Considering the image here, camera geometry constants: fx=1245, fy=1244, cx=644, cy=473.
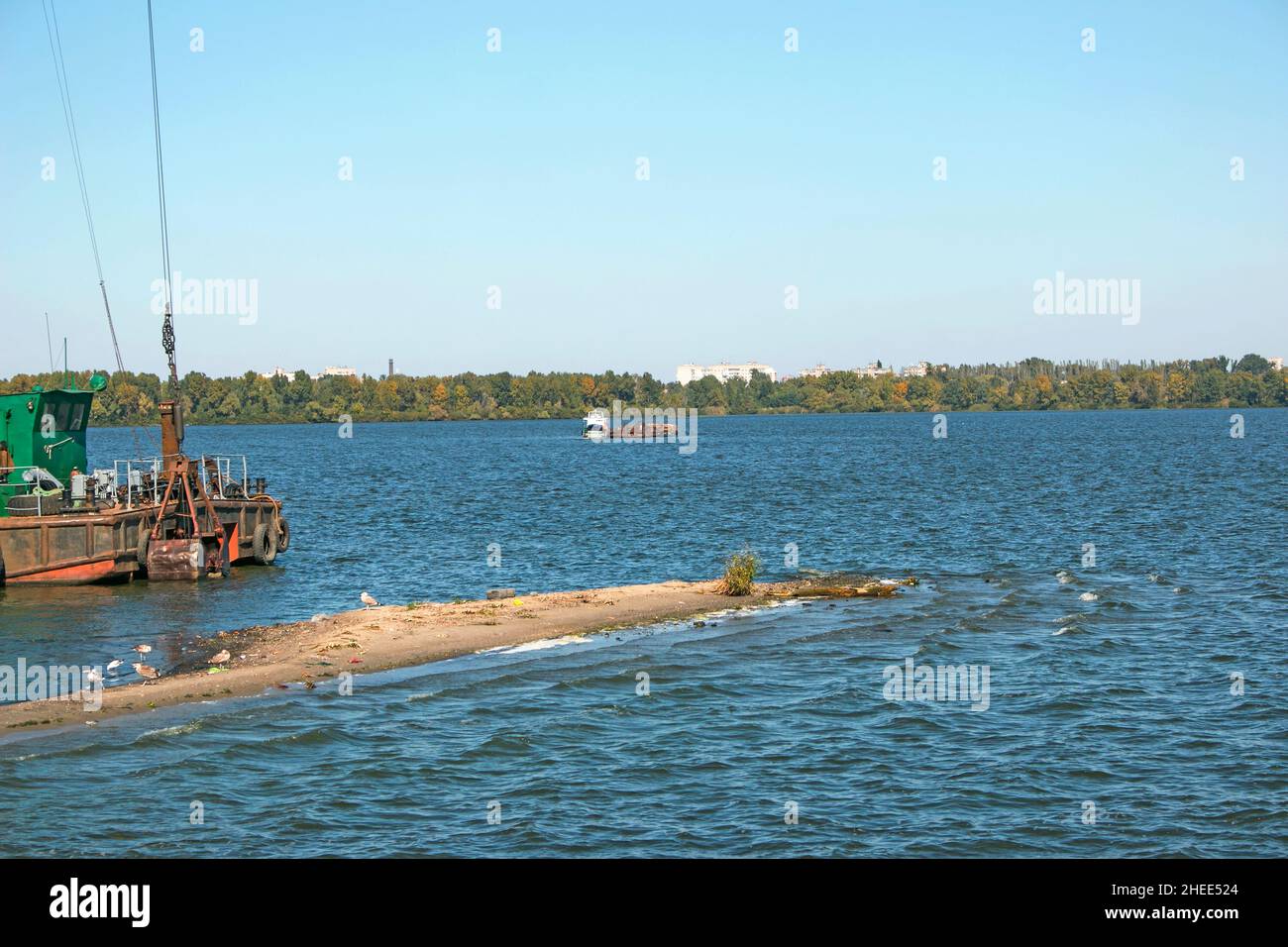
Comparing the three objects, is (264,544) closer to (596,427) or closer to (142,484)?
(142,484)

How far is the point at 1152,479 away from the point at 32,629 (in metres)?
69.7

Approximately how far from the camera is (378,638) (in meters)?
27.2

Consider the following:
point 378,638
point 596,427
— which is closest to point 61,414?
point 378,638

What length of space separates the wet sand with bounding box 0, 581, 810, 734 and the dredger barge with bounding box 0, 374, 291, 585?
9.89 m

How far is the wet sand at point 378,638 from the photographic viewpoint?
21.7 metres

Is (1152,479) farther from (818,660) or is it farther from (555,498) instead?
(818,660)

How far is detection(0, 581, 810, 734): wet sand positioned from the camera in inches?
853

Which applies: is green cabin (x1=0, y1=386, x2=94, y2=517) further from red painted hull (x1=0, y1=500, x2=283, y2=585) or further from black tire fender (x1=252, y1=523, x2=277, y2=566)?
black tire fender (x1=252, y1=523, x2=277, y2=566)

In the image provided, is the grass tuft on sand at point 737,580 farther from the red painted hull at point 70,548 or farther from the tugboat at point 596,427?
the tugboat at point 596,427

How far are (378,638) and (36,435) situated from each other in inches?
759

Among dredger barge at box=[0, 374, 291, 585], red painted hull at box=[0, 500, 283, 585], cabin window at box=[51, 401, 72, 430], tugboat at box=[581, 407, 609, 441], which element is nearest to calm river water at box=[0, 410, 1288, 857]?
red painted hull at box=[0, 500, 283, 585]

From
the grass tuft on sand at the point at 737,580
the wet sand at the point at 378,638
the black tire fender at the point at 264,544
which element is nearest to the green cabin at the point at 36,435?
the black tire fender at the point at 264,544

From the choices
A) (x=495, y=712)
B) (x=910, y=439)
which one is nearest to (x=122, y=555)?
(x=495, y=712)

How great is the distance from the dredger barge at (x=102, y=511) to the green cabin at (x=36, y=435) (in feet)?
0.10
